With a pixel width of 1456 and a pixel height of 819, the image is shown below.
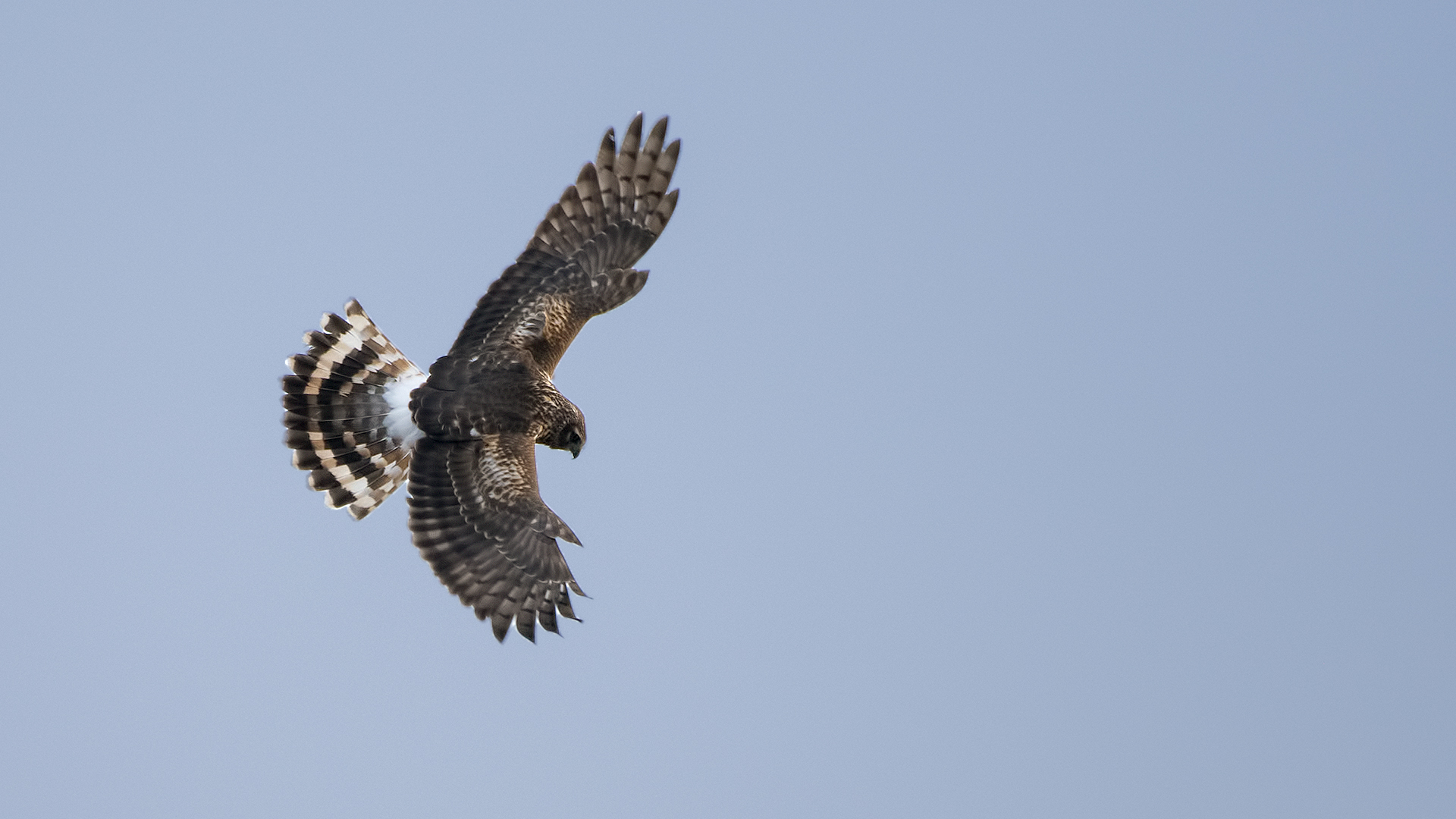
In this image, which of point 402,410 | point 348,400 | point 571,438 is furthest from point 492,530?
point 348,400

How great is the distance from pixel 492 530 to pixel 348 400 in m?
1.80

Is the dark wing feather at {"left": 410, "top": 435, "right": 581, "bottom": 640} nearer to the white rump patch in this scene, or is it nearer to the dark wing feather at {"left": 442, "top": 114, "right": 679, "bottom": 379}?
the white rump patch

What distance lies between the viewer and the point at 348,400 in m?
13.4

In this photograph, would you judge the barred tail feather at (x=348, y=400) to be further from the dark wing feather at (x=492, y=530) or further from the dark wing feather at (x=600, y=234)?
the dark wing feather at (x=600, y=234)

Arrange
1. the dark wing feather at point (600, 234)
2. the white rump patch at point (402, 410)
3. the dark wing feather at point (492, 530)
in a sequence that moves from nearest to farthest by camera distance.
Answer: the dark wing feather at point (492, 530) < the dark wing feather at point (600, 234) < the white rump patch at point (402, 410)

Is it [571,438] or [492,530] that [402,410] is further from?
[571,438]

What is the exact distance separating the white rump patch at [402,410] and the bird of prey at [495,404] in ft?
0.04

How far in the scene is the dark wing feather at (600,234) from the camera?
13062 mm

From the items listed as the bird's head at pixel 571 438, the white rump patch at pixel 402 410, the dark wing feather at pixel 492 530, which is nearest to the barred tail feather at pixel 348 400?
the white rump patch at pixel 402 410

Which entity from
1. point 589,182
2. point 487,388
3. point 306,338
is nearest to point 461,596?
point 487,388

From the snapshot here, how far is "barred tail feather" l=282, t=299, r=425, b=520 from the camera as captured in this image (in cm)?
1330

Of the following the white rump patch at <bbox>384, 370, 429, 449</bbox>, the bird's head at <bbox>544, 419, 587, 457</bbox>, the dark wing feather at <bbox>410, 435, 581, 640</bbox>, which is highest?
the bird's head at <bbox>544, 419, 587, 457</bbox>

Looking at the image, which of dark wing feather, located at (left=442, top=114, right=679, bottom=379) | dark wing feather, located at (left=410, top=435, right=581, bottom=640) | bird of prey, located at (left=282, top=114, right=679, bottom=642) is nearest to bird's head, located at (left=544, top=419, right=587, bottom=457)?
bird of prey, located at (left=282, top=114, right=679, bottom=642)

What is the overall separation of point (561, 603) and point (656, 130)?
12.9ft
